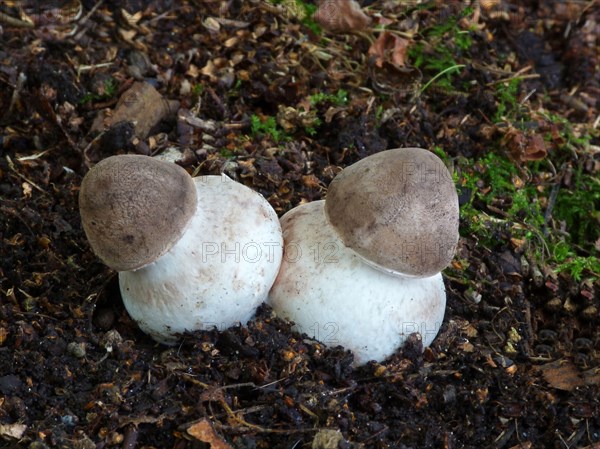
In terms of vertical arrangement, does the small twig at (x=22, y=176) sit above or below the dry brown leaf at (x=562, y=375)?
above

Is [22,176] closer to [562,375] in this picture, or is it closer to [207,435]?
[207,435]

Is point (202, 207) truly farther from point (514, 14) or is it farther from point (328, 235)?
point (514, 14)

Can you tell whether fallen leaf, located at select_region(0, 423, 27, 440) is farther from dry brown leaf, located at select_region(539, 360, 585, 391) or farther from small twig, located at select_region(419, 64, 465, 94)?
small twig, located at select_region(419, 64, 465, 94)

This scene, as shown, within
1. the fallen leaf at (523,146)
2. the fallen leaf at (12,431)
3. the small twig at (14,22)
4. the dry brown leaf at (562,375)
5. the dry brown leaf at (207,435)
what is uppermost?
the small twig at (14,22)

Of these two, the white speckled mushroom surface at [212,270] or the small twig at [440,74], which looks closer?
the white speckled mushroom surface at [212,270]

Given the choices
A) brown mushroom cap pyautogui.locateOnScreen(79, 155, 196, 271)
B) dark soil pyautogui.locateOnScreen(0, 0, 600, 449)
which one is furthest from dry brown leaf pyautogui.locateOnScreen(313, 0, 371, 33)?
brown mushroom cap pyautogui.locateOnScreen(79, 155, 196, 271)

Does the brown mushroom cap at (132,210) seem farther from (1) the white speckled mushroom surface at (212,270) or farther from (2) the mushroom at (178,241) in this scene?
(1) the white speckled mushroom surface at (212,270)

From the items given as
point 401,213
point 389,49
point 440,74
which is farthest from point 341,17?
point 401,213

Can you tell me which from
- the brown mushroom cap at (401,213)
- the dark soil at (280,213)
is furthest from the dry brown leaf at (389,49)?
the brown mushroom cap at (401,213)
